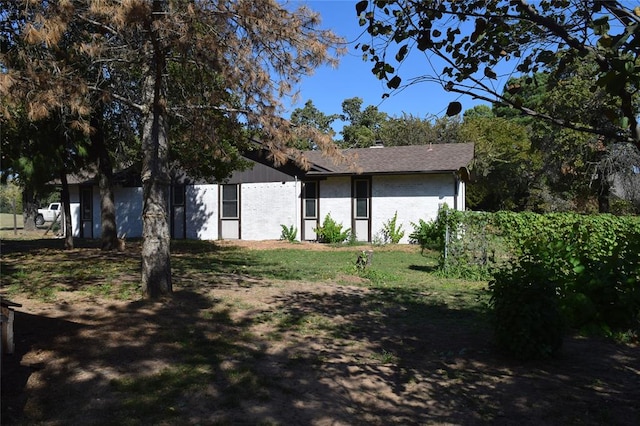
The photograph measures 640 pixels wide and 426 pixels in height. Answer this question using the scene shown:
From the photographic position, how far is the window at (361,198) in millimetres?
20891

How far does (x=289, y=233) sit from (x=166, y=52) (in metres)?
13.9

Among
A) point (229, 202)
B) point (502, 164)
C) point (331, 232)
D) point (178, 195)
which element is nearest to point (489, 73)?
point (331, 232)

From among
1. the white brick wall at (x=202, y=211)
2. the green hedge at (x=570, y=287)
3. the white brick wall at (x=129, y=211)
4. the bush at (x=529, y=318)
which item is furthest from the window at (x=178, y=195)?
the bush at (x=529, y=318)

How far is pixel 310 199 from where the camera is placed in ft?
70.5

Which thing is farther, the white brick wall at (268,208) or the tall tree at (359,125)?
the tall tree at (359,125)

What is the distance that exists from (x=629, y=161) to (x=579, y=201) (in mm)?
5780

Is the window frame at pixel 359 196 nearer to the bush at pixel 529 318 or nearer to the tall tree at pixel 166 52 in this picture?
the tall tree at pixel 166 52

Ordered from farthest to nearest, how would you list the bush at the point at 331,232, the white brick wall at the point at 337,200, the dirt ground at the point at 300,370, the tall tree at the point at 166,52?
the white brick wall at the point at 337,200, the bush at the point at 331,232, the tall tree at the point at 166,52, the dirt ground at the point at 300,370

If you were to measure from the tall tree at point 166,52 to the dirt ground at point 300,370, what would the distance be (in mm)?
1393

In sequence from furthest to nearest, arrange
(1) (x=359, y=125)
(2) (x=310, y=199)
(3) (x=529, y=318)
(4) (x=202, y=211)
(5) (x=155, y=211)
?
(1) (x=359, y=125)
(4) (x=202, y=211)
(2) (x=310, y=199)
(5) (x=155, y=211)
(3) (x=529, y=318)

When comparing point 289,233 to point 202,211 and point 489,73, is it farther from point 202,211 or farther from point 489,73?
point 489,73

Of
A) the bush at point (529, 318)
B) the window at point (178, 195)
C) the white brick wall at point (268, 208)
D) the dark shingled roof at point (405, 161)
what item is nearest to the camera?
the bush at point (529, 318)

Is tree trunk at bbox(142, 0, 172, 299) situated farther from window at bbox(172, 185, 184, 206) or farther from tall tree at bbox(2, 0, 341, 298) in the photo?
window at bbox(172, 185, 184, 206)

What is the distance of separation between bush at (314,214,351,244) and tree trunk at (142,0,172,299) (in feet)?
43.0
